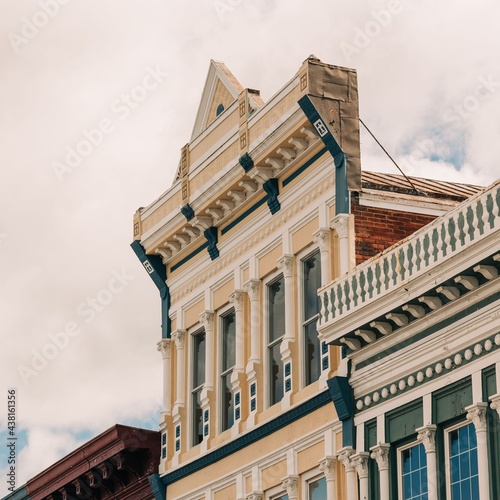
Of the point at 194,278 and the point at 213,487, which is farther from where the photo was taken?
the point at 194,278

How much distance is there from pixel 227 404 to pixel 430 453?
897 centimetres

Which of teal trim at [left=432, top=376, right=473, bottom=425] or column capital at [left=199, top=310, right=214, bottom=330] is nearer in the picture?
teal trim at [left=432, top=376, right=473, bottom=425]

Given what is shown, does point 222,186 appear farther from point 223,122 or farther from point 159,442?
point 159,442

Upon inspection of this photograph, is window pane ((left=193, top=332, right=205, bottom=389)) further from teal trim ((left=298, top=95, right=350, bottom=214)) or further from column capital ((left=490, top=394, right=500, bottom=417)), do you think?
column capital ((left=490, top=394, right=500, bottom=417))

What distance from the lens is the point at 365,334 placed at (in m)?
27.2

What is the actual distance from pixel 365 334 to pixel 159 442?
10176 millimetres

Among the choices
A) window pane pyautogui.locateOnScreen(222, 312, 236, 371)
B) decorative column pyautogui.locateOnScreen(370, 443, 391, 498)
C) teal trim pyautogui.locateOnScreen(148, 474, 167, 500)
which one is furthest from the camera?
teal trim pyautogui.locateOnScreen(148, 474, 167, 500)

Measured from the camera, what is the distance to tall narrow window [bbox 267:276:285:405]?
31391 millimetres

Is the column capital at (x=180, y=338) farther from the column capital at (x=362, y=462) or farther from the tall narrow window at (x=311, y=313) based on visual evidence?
the column capital at (x=362, y=462)

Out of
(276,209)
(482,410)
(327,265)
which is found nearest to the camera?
(482,410)

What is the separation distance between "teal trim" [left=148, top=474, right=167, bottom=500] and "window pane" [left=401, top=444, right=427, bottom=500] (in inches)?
392

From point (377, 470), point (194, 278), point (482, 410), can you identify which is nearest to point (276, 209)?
point (194, 278)

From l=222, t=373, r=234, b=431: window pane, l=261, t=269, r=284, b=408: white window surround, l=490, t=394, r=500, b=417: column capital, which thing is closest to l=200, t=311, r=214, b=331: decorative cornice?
l=222, t=373, r=234, b=431: window pane

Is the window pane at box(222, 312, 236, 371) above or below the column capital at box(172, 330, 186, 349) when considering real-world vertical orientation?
below
